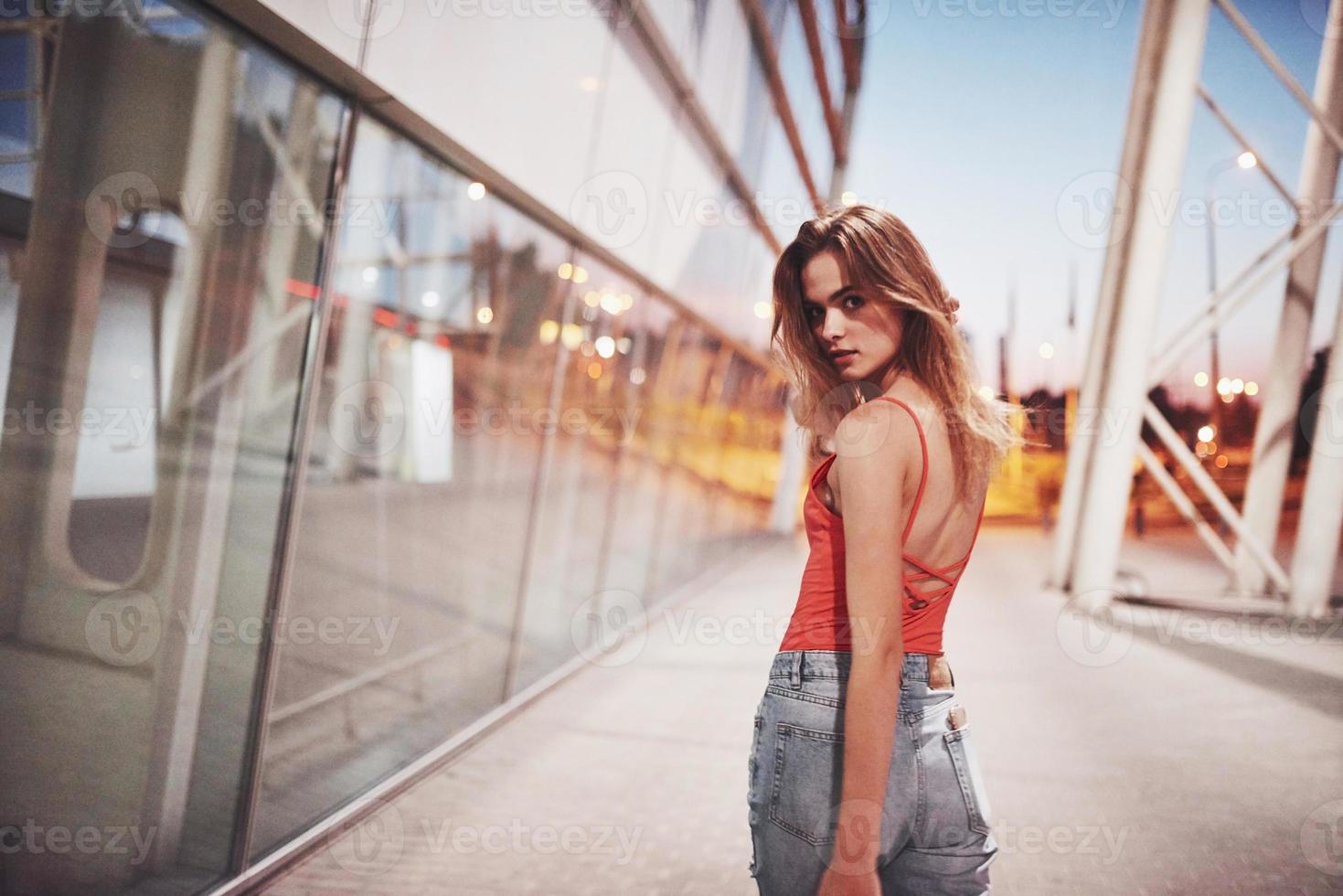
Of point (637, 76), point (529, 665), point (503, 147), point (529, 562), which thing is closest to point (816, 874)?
point (503, 147)

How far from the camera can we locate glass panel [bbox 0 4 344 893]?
1.81 meters

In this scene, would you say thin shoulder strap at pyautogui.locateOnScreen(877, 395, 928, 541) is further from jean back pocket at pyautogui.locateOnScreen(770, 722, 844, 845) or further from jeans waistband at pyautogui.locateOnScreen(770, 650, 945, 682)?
jean back pocket at pyautogui.locateOnScreen(770, 722, 844, 845)

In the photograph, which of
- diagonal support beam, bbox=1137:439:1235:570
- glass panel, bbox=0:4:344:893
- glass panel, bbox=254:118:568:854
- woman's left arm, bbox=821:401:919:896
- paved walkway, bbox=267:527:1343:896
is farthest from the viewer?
diagonal support beam, bbox=1137:439:1235:570

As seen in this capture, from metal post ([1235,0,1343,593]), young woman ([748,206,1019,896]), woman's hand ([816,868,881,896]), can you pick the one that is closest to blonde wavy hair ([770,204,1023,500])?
young woman ([748,206,1019,896])

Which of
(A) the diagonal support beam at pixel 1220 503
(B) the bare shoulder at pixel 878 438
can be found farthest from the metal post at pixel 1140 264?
(B) the bare shoulder at pixel 878 438

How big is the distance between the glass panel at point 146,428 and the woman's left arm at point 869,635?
1.85 m

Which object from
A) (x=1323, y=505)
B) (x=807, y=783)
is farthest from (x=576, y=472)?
(x=1323, y=505)

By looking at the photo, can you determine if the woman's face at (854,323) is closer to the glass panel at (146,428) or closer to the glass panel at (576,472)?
the glass panel at (146,428)

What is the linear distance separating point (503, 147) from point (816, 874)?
9.80ft

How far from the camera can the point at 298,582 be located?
17.2 feet

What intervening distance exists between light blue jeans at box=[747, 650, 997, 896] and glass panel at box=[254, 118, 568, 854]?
87.4 inches

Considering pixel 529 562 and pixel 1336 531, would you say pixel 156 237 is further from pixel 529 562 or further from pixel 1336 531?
pixel 1336 531

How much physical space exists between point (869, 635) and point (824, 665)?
0.44 feet

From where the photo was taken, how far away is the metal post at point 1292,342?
7496mm
